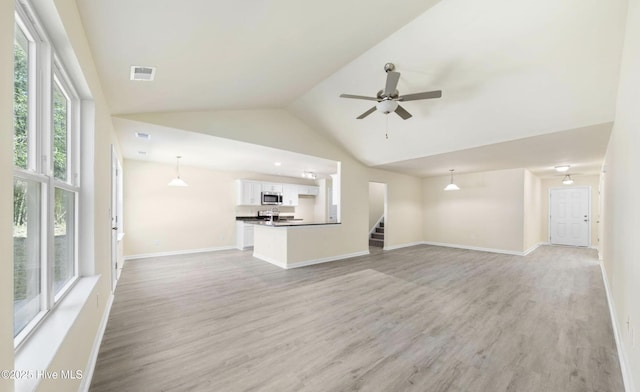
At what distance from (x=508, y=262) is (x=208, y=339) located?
650cm

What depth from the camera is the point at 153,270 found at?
5055 mm

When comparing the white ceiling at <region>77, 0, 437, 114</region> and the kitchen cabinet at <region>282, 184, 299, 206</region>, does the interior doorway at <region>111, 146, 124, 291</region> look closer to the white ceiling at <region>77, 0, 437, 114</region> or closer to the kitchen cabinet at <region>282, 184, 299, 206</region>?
the white ceiling at <region>77, 0, 437, 114</region>

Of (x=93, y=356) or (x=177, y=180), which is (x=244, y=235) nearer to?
(x=177, y=180)

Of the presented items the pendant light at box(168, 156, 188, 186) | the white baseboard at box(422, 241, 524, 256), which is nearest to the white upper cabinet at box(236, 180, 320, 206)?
the pendant light at box(168, 156, 188, 186)

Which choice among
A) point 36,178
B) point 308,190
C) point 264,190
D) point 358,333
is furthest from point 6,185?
point 308,190

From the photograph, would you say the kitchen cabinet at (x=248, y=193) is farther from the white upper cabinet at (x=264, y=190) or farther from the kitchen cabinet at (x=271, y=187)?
the kitchen cabinet at (x=271, y=187)

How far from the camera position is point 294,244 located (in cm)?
537

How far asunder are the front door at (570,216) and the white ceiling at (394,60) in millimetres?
4465

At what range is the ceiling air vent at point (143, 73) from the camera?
2.20 m

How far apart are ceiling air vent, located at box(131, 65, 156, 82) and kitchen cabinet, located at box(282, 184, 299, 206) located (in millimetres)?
6401

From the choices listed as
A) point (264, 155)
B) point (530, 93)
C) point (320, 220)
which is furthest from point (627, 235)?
point (320, 220)

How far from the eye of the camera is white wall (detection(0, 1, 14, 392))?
2.69 ft

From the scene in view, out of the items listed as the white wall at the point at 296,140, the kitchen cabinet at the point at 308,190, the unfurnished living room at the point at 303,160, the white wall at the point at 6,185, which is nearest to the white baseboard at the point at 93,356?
Answer: the unfurnished living room at the point at 303,160

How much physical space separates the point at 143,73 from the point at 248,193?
220 inches
